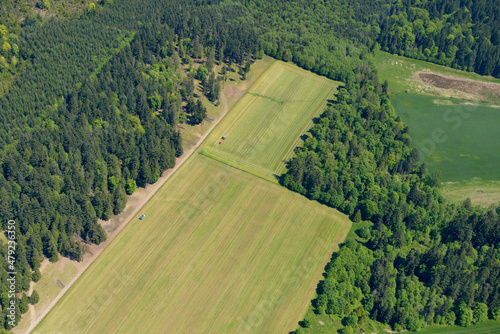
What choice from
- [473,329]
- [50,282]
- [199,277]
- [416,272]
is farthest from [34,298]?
[473,329]

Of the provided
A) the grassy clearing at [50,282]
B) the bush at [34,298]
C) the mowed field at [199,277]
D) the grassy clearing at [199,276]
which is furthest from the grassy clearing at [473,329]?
the bush at [34,298]

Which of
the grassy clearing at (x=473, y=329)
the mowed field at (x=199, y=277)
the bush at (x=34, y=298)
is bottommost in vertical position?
the grassy clearing at (x=473, y=329)

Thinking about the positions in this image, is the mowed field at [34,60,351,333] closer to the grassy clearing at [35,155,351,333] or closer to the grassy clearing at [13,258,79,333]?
the grassy clearing at [35,155,351,333]

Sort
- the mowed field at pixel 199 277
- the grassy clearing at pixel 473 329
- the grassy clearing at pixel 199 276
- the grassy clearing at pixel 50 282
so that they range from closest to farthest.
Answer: the grassy clearing at pixel 50 282 → the mowed field at pixel 199 277 → the grassy clearing at pixel 199 276 → the grassy clearing at pixel 473 329

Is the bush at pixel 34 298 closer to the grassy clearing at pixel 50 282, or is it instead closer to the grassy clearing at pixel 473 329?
the grassy clearing at pixel 50 282

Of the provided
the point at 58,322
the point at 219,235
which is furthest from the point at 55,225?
the point at 219,235

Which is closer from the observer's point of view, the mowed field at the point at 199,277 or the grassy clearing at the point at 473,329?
the mowed field at the point at 199,277

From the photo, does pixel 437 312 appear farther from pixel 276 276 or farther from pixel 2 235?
pixel 2 235
